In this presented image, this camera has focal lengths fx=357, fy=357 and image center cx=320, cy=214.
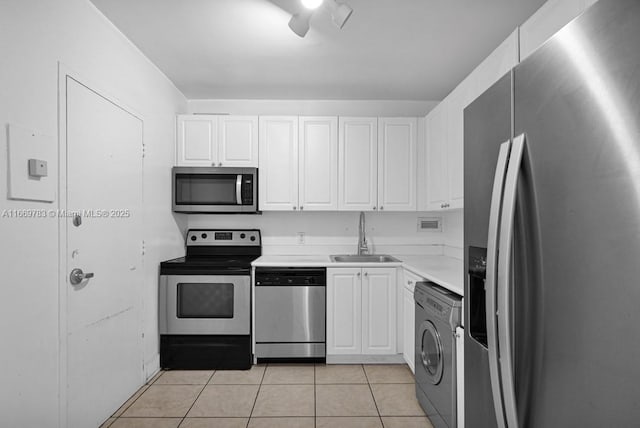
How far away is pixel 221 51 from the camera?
8.52ft

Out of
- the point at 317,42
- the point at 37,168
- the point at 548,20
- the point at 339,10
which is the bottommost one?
the point at 37,168

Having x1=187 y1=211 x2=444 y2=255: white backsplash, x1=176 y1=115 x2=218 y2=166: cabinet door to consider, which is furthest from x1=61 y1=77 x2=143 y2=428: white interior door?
x1=187 y1=211 x2=444 y2=255: white backsplash

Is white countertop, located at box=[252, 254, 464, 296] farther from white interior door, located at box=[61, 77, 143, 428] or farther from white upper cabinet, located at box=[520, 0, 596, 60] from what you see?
white upper cabinet, located at box=[520, 0, 596, 60]

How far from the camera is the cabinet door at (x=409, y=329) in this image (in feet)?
8.98

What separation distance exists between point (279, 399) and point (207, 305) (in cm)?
100

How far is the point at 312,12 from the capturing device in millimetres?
2002

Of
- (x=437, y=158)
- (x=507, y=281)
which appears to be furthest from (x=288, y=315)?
(x=507, y=281)

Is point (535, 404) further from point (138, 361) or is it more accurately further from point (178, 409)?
point (138, 361)

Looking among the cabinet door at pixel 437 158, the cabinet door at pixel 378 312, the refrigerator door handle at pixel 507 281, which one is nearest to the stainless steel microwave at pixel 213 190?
the cabinet door at pixel 378 312

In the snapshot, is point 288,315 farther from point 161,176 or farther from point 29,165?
point 29,165

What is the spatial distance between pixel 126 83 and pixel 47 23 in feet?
2.49

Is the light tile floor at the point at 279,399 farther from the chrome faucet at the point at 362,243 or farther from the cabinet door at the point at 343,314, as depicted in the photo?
the chrome faucet at the point at 362,243

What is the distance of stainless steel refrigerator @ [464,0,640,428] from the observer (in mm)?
577

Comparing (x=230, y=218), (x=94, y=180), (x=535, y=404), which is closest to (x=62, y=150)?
(x=94, y=180)
